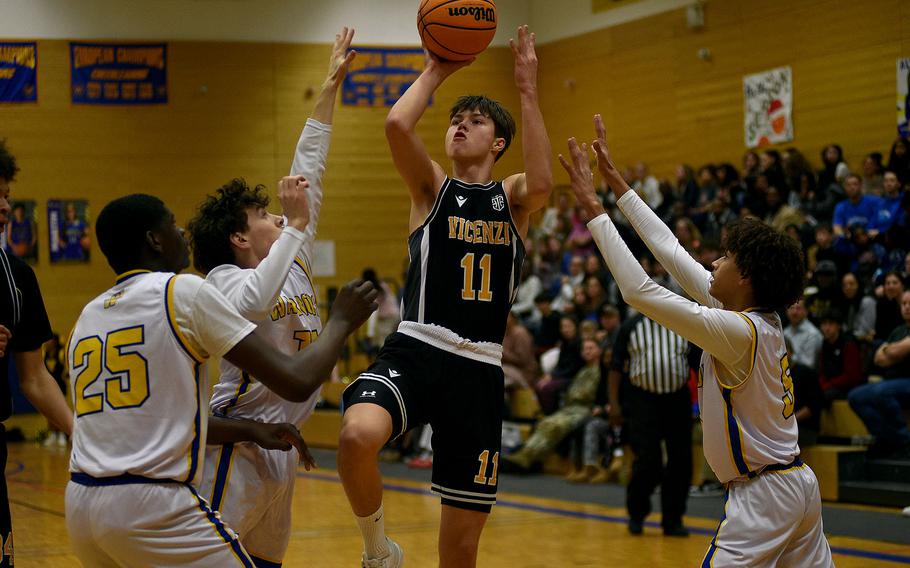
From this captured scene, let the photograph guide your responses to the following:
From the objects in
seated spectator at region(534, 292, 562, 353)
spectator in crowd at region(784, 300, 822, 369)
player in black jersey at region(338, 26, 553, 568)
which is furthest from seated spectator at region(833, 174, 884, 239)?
player in black jersey at region(338, 26, 553, 568)

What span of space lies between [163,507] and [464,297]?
189 cm

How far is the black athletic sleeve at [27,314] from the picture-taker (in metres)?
4.66

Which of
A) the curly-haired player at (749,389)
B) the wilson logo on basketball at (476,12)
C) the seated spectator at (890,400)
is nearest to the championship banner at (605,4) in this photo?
the seated spectator at (890,400)

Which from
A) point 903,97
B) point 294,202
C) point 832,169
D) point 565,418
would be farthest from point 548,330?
point 294,202

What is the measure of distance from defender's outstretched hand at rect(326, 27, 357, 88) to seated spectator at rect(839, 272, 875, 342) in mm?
8112

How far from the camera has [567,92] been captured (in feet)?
69.6

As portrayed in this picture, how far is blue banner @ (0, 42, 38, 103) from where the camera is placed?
19.7 meters

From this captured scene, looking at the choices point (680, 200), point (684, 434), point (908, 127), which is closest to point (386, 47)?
point (680, 200)

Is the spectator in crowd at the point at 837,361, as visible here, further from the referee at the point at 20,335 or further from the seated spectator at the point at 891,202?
the referee at the point at 20,335

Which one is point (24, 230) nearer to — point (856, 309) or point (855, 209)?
point (855, 209)

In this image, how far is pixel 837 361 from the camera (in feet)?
36.3

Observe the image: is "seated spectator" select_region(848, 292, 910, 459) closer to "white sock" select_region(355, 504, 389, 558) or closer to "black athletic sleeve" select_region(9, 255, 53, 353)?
"white sock" select_region(355, 504, 389, 558)

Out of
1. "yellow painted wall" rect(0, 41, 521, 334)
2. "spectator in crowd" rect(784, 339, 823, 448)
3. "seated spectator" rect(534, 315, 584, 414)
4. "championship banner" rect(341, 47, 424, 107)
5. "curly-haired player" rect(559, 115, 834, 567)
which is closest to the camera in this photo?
"curly-haired player" rect(559, 115, 834, 567)

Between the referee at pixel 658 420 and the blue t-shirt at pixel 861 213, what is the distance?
510cm
